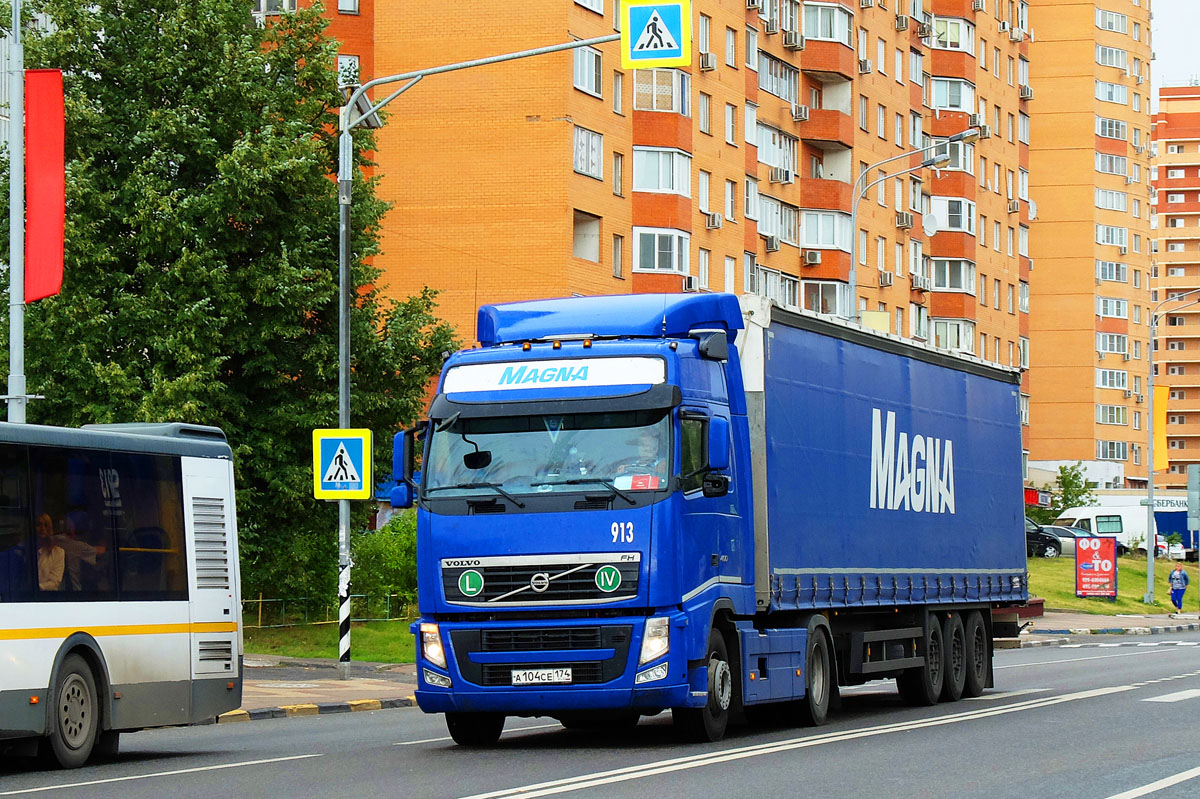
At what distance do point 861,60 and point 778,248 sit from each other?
36.6ft

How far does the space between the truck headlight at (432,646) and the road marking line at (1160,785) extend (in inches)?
227

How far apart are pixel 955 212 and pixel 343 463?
61.7 metres

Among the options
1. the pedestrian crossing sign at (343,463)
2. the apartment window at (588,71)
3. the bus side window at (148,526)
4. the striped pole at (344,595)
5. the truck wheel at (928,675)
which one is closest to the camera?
the bus side window at (148,526)

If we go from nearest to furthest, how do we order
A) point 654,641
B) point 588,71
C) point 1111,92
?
point 654,641 → point 588,71 → point 1111,92

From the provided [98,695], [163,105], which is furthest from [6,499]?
[163,105]

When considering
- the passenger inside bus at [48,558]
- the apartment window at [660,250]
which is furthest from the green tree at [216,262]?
the apartment window at [660,250]

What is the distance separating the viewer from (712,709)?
1633cm

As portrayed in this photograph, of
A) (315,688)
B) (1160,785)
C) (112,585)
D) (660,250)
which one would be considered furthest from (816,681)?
(660,250)

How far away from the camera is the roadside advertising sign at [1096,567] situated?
59.7m

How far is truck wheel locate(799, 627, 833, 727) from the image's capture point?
1850cm

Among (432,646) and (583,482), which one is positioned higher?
(583,482)

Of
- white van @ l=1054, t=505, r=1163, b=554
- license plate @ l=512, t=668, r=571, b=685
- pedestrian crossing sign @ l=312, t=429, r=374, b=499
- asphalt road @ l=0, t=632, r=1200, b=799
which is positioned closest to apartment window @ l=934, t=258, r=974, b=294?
white van @ l=1054, t=505, r=1163, b=554

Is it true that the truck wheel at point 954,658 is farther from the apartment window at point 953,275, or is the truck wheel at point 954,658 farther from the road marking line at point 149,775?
the apartment window at point 953,275

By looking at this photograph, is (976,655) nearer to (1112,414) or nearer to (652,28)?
(652,28)
